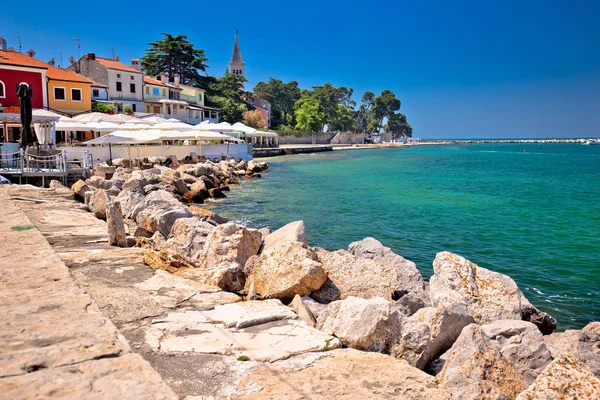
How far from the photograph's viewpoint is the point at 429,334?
4727 mm

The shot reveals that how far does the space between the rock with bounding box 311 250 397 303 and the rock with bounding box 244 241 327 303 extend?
20.4 inches

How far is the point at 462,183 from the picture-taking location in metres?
36.4

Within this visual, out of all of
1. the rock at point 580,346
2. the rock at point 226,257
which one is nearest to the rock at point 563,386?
the rock at point 580,346

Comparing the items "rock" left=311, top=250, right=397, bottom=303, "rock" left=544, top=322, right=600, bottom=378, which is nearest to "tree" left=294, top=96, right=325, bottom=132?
"rock" left=311, top=250, right=397, bottom=303

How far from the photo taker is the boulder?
11.1 meters

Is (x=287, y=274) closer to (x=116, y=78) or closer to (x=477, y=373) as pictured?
(x=477, y=373)

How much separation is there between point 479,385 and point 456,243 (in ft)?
38.3

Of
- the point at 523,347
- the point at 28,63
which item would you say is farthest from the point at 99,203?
the point at 28,63

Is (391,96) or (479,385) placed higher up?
(391,96)

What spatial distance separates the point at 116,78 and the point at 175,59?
63.9ft

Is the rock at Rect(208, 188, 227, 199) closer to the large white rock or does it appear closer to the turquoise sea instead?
the turquoise sea

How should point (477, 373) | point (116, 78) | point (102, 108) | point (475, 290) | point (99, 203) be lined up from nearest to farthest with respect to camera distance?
point (477, 373)
point (475, 290)
point (99, 203)
point (102, 108)
point (116, 78)

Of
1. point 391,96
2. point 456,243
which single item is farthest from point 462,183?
point 391,96

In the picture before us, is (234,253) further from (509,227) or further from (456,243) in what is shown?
(509,227)
